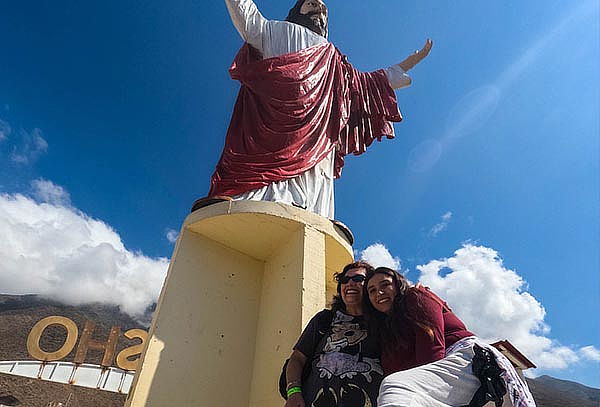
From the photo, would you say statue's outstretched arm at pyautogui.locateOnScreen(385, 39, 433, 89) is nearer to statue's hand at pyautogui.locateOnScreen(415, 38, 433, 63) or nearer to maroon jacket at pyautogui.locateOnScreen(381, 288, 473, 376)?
statue's hand at pyautogui.locateOnScreen(415, 38, 433, 63)

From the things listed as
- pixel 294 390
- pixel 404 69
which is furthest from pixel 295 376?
pixel 404 69

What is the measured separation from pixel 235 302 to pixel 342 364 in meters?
1.94

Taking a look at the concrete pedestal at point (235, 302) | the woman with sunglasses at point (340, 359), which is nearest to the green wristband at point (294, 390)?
the woman with sunglasses at point (340, 359)

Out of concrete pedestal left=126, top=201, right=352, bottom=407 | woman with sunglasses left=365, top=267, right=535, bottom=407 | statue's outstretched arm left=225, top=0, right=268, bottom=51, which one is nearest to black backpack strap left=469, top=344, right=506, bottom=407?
woman with sunglasses left=365, top=267, right=535, bottom=407

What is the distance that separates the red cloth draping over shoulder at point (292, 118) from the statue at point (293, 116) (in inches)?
0.4

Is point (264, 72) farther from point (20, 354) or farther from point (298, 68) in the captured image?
point (20, 354)

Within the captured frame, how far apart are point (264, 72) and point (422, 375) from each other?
3946 millimetres

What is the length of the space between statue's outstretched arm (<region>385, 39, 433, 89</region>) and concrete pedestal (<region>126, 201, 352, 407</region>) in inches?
135

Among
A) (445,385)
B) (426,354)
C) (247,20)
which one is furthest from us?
(247,20)

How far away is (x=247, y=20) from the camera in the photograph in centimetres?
479

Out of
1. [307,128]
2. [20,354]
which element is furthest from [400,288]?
[20,354]

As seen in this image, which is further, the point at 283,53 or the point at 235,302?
the point at 283,53

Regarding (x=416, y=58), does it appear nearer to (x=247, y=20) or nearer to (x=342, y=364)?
(x=247, y=20)

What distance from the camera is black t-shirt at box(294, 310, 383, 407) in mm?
1647
